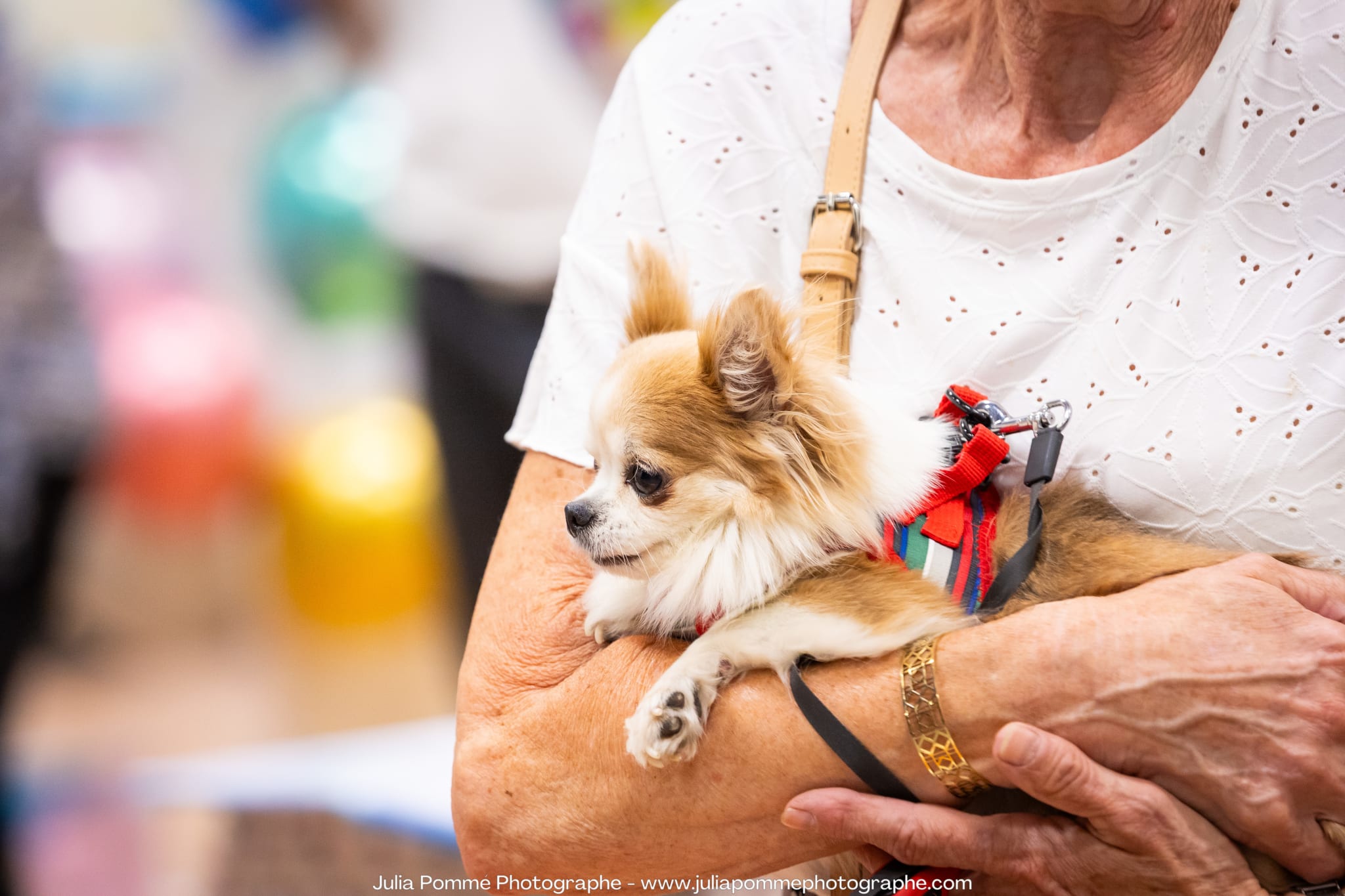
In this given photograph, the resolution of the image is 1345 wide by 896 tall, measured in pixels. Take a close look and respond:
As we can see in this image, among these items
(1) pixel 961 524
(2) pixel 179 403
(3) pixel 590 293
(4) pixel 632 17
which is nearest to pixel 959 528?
(1) pixel 961 524

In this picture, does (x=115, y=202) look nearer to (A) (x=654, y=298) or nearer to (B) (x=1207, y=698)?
(A) (x=654, y=298)

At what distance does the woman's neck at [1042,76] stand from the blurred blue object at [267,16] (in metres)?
3.10

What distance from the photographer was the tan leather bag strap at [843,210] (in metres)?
1.27

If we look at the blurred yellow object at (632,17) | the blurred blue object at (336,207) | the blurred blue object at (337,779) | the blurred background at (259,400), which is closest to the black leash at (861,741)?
the blurred blue object at (337,779)

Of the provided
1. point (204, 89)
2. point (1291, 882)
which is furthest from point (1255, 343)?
point (204, 89)

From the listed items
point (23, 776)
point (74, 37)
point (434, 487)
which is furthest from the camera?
point (74, 37)

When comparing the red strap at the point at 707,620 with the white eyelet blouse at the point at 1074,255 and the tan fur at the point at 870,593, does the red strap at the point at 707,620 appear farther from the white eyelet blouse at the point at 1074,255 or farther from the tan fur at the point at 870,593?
the white eyelet blouse at the point at 1074,255

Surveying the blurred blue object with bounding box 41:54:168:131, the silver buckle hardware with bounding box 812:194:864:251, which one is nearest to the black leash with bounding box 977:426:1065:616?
the silver buckle hardware with bounding box 812:194:864:251

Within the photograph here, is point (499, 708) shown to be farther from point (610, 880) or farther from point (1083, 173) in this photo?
point (1083, 173)

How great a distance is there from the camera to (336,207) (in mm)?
3814

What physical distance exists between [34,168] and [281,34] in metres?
1.55

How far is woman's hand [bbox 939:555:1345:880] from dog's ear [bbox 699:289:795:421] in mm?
339

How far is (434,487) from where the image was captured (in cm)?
360

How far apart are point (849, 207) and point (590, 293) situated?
0.32 m
